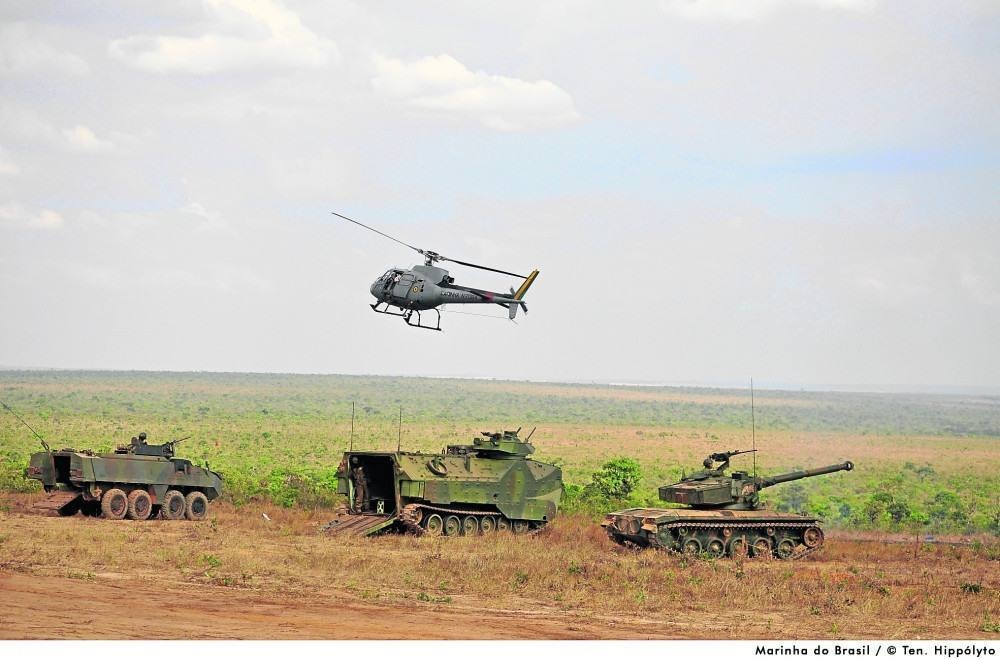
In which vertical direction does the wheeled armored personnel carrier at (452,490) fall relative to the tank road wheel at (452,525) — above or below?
above

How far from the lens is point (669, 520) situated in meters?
27.3

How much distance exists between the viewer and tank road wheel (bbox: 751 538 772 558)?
28.2 meters

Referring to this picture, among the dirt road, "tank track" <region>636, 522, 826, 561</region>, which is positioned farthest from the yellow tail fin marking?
the dirt road

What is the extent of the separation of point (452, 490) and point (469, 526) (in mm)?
978

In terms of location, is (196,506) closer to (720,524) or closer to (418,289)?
(418,289)

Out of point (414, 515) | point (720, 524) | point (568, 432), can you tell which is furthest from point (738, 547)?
point (568, 432)

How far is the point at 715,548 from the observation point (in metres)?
28.0

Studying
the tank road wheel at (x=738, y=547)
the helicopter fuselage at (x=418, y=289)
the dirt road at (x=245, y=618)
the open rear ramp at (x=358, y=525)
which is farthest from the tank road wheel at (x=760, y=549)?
the helicopter fuselage at (x=418, y=289)

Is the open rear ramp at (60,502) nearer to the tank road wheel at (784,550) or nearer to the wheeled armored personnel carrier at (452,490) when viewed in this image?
the wheeled armored personnel carrier at (452,490)

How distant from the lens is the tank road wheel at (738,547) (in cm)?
2808

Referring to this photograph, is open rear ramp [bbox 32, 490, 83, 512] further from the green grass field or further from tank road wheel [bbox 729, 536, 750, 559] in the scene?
tank road wheel [bbox 729, 536, 750, 559]

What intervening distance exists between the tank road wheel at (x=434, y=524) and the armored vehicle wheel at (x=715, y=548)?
238 inches
